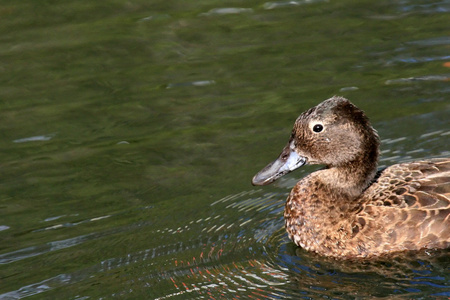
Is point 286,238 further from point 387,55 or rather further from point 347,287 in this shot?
point 387,55

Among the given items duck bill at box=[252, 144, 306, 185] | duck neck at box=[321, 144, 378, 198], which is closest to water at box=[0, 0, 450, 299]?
duck bill at box=[252, 144, 306, 185]

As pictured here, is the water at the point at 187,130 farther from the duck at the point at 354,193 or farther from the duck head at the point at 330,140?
the duck head at the point at 330,140

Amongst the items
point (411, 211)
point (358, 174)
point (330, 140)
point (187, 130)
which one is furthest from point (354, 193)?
point (187, 130)

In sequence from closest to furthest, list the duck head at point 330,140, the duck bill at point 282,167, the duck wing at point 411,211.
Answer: the duck wing at point 411,211 < the duck head at point 330,140 < the duck bill at point 282,167

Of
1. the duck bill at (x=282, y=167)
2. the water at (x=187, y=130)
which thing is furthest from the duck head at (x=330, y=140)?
the water at (x=187, y=130)

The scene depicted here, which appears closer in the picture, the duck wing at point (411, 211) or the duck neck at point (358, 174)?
the duck wing at point (411, 211)

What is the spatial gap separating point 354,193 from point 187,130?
2874mm

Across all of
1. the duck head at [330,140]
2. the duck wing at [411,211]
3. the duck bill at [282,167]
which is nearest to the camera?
the duck wing at [411,211]

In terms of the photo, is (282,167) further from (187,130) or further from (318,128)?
(187,130)

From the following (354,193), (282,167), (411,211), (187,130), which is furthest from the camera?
(187,130)

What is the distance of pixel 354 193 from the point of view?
807 centimetres

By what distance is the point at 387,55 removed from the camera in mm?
11711

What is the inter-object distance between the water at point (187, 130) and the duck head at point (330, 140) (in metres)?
0.71

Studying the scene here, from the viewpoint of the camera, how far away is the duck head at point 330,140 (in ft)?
26.3
